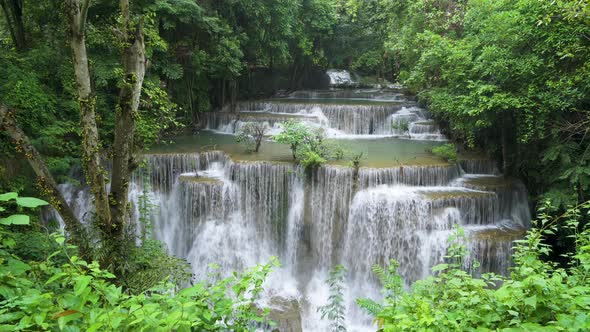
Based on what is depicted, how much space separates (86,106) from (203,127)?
36.9ft

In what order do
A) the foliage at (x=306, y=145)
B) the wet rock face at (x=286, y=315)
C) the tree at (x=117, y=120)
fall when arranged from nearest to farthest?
the tree at (x=117, y=120) < the wet rock face at (x=286, y=315) < the foliage at (x=306, y=145)

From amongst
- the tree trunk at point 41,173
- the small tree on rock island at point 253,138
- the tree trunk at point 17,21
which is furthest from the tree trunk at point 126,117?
the tree trunk at point 17,21

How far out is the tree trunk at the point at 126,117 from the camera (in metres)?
4.61

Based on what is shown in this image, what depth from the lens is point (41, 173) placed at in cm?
483

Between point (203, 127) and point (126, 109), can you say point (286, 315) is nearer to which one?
point (126, 109)

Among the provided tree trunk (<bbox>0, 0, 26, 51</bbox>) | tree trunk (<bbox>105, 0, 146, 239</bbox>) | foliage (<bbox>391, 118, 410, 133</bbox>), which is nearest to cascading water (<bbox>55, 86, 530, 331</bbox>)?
foliage (<bbox>391, 118, 410, 133</bbox>)

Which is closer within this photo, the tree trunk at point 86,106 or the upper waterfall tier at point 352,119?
the tree trunk at point 86,106

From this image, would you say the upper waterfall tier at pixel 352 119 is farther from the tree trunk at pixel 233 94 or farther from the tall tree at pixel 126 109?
the tall tree at pixel 126 109

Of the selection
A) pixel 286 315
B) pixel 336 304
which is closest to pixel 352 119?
pixel 286 315

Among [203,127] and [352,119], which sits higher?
[352,119]

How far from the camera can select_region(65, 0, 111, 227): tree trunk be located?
426cm

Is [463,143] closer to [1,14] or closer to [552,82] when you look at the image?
[552,82]

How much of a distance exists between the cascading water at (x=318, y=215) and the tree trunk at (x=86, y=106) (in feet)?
14.6

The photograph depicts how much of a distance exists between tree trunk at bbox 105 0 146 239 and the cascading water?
169 inches
